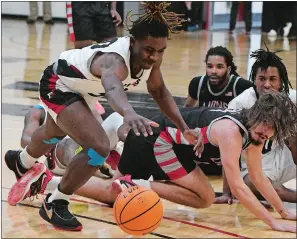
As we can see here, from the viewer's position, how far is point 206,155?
507cm

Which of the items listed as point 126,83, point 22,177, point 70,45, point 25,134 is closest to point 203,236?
point 126,83

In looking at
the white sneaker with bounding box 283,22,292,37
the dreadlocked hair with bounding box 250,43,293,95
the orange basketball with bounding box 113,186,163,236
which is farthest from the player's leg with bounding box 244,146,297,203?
the white sneaker with bounding box 283,22,292,37

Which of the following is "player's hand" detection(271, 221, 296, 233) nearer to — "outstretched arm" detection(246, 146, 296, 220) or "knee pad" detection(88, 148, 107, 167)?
"outstretched arm" detection(246, 146, 296, 220)

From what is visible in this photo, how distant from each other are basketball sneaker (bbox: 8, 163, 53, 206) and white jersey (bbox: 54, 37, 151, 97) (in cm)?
95

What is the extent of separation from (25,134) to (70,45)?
9.29 m

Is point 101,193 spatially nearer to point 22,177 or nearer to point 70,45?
point 22,177

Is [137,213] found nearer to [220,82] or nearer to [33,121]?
[33,121]

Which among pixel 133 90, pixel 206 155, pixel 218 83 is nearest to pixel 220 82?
pixel 218 83

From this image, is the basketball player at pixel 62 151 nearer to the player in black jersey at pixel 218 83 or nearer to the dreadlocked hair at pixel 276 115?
A: the player in black jersey at pixel 218 83

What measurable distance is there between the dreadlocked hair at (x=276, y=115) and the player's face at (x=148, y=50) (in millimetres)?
718

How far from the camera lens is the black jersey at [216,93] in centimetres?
664

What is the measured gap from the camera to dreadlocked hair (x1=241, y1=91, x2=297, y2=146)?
459 centimetres

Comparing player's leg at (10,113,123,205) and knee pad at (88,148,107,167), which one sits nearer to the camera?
knee pad at (88,148,107,167)

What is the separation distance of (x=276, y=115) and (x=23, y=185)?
77.1 inches
